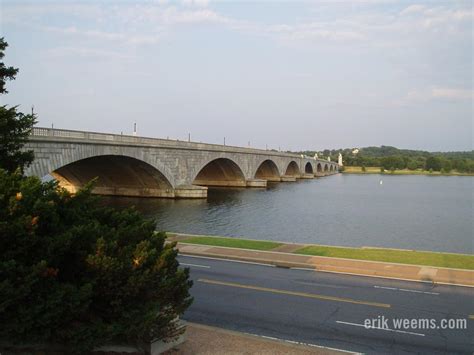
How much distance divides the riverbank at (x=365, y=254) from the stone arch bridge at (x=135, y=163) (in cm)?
1727

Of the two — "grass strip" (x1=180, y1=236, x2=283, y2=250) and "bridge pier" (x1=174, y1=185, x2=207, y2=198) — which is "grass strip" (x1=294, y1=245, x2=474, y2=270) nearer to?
"grass strip" (x1=180, y1=236, x2=283, y2=250)

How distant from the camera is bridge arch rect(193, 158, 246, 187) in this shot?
8325 centimetres

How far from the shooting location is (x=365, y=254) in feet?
69.4

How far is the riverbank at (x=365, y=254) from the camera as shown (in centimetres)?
1961

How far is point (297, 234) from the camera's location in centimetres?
3744

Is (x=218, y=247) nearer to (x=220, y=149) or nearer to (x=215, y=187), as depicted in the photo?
(x=220, y=149)

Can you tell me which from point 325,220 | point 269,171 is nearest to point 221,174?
point 269,171

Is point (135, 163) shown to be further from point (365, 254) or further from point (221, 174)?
point (365, 254)

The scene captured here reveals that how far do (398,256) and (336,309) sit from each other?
9041mm

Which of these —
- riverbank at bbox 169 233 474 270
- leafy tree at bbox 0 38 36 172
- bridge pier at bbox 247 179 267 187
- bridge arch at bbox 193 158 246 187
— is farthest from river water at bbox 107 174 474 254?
leafy tree at bbox 0 38 36 172

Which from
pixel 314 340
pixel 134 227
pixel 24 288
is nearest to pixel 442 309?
pixel 314 340

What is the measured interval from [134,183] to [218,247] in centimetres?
4052

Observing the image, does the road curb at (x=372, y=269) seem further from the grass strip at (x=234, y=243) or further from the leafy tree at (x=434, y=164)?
the leafy tree at (x=434, y=164)

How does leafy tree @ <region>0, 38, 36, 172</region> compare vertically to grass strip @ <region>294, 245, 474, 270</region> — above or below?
above
